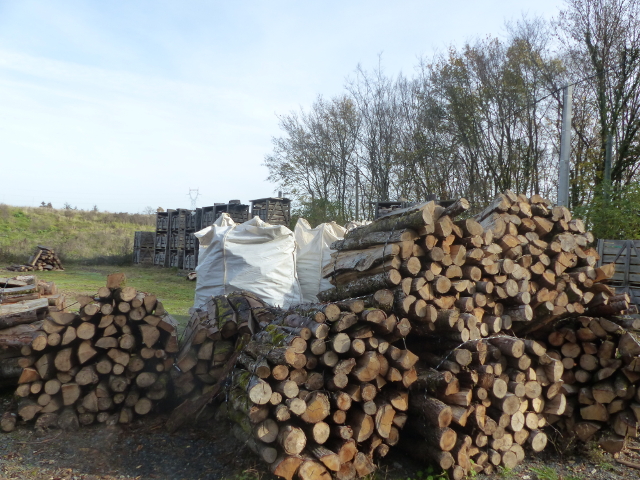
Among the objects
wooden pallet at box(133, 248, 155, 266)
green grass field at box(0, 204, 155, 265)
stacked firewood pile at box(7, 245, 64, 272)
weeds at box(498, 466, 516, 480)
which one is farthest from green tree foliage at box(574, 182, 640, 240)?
green grass field at box(0, 204, 155, 265)

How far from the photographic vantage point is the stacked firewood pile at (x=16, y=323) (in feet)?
17.7

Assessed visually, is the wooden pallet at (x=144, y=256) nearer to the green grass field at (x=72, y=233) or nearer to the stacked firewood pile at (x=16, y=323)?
the green grass field at (x=72, y=233)

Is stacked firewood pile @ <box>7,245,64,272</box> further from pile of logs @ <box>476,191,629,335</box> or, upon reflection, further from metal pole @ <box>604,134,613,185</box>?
metal pole @ <box>604,134,613,185</box>

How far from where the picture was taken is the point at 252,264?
783 cm

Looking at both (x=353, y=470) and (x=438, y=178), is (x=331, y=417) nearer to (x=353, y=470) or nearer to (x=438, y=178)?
(x=353, y=470)

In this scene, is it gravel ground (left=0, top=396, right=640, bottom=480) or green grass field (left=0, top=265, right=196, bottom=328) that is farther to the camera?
green grass field (left=0, top=265, right=196, bottom=328)

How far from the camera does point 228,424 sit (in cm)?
470

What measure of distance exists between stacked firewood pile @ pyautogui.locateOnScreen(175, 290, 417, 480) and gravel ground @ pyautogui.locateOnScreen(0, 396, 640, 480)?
29cm

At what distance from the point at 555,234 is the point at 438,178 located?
1728 centimetres

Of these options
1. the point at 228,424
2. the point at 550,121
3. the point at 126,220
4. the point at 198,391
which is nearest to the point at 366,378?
the point at 228,424

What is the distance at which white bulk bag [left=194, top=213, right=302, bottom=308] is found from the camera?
7832 mm

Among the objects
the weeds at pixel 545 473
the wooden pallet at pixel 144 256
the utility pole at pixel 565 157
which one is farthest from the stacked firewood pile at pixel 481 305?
the wooden pallet at pixel 144 256

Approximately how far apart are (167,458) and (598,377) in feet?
13.2

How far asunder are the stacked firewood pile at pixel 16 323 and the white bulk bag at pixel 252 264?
238 cm
